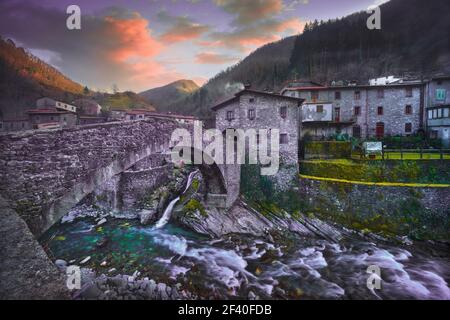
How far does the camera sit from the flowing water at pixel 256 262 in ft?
29.9

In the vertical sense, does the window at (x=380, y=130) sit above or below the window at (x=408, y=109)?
below

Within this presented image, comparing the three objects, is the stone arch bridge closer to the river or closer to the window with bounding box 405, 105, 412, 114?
the river

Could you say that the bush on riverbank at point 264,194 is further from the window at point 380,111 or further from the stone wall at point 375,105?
the window at point 380,111

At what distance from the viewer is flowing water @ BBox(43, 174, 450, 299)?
29.9 feet

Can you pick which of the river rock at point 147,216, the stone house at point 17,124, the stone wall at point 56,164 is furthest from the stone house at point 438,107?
the stone house at point 17,124

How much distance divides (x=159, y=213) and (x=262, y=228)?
7682mm

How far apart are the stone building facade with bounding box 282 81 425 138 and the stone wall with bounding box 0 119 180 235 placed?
72.4 feet

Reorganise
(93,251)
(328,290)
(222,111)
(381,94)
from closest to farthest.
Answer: (328,290) < (93,251) < (222,111) < (381,94)

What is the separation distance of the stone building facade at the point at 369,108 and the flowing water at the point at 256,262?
48.5 ft

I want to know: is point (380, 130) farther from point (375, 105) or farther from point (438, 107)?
point (438, 107)

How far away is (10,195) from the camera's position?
430 cm
